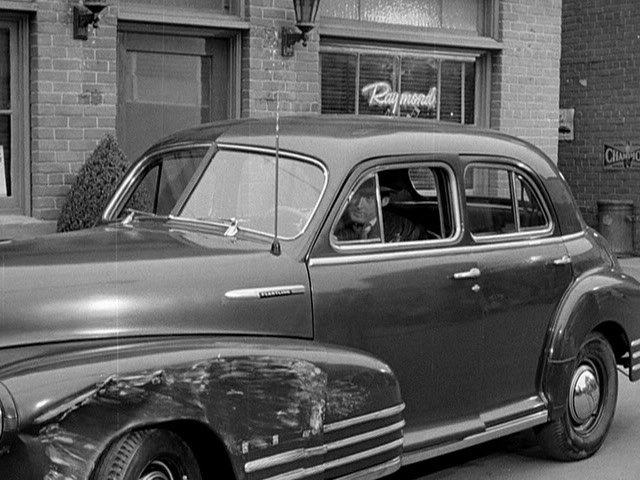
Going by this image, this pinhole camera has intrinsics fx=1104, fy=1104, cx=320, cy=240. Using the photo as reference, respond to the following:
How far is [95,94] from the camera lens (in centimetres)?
939

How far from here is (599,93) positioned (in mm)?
15984

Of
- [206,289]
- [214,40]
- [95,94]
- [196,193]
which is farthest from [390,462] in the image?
[214,40]

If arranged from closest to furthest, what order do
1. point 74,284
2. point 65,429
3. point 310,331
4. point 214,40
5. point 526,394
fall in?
1. point 65,429
2. point 74,284
3. point 310,331
4. point 526,394
5. point 214,40

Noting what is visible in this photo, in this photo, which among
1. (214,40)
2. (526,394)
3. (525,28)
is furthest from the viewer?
(525,28)

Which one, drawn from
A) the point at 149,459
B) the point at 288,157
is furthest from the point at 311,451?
the point at 288,157

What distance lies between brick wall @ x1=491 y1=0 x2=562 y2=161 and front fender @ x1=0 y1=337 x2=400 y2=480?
27.1ft

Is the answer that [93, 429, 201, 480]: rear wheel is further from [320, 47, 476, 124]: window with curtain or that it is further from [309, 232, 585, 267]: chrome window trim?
[320, 47, 476, 124]: window with curtain

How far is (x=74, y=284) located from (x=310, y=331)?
1041 mm

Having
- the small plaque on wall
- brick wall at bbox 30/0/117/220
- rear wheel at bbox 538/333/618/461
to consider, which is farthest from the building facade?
rear wheel at bbox 538/333/618/461

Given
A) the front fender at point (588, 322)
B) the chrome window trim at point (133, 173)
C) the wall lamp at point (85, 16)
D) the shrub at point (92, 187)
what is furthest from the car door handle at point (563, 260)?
the wall lamp at point (85, 16)

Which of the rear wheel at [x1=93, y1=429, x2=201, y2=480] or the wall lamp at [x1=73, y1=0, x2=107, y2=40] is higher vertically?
the wall lamp at [x1=73, y1=0, x2=107, y2=40]

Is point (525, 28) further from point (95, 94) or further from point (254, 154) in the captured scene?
point (254, 154)

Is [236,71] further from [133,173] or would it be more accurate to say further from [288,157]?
[288,157]

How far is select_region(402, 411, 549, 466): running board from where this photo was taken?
5.16 meters
